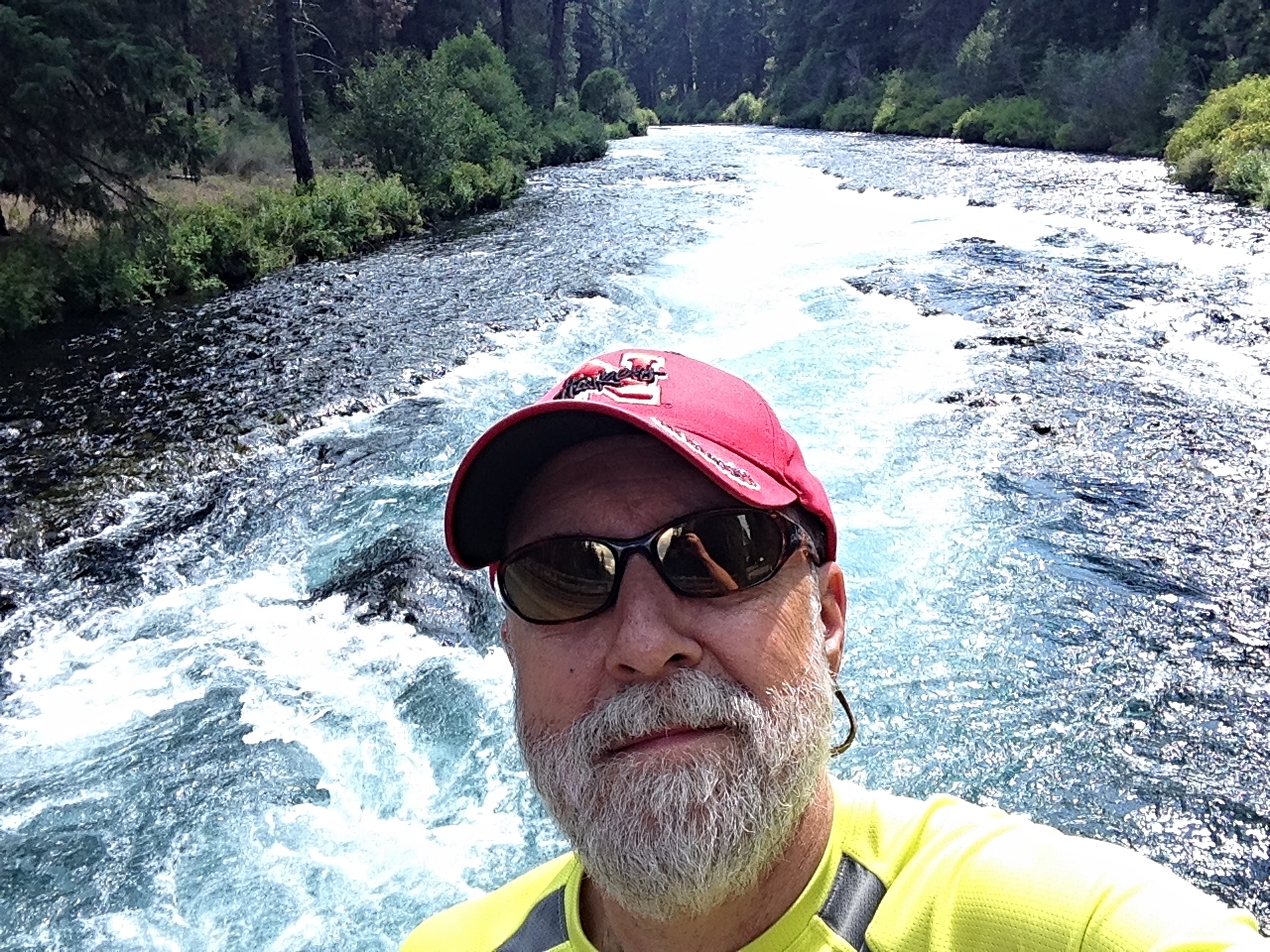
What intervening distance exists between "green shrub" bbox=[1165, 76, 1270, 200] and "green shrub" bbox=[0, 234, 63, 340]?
19826 mm

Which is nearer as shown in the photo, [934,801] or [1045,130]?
[934,801]

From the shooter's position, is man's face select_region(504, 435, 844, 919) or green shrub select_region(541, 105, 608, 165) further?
green shrub select_region(541, 105, 608, 165)

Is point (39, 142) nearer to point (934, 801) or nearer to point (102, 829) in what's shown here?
point (102, 829)

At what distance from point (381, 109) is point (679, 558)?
74.6 ft

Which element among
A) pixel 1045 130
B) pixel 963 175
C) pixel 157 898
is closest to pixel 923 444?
pixel 157 898

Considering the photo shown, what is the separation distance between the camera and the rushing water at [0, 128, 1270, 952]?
14.2 feet

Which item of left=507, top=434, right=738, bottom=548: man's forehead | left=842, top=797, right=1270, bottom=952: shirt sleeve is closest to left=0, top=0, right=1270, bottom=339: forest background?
left=507, top=434, right=738, bottom=548: man's forehead

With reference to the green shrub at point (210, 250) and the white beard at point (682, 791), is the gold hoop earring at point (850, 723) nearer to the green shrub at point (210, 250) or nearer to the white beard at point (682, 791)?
the white beard at point (682, 791)

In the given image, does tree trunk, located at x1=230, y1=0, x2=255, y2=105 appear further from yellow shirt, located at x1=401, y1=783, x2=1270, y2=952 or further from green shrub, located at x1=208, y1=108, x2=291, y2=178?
yellow shirt, located at x1=401, y1=783, x2=1270, y2=952

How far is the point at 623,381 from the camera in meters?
1.75

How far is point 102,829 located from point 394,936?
5.48 ft

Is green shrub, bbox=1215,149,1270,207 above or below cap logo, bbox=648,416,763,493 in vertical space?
below

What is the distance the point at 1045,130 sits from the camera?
30.9 meters

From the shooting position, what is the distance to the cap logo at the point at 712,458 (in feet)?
5.28
